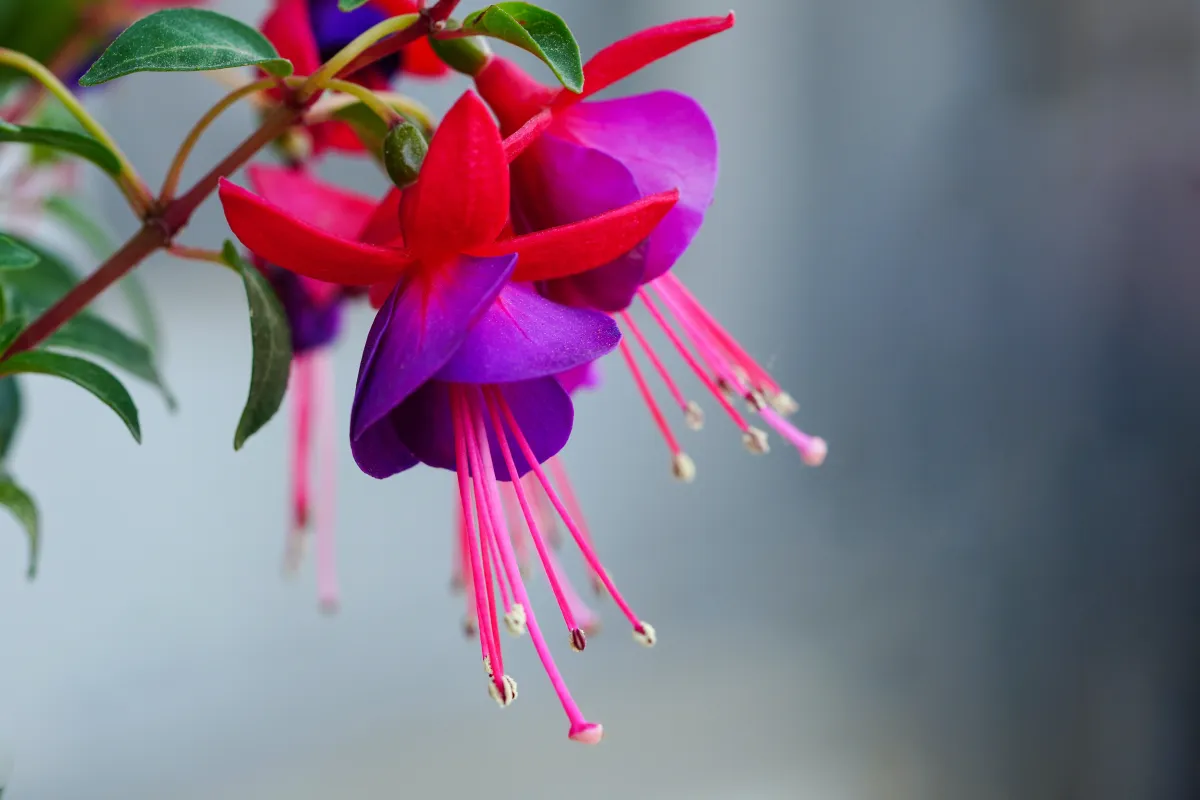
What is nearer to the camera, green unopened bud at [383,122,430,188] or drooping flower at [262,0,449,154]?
green unopened bud at [383,122,430,188]

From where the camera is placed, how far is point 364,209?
0.56m

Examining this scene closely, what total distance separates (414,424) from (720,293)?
120 centimetres

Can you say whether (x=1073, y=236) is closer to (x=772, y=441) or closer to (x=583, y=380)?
(x=772, y=441)

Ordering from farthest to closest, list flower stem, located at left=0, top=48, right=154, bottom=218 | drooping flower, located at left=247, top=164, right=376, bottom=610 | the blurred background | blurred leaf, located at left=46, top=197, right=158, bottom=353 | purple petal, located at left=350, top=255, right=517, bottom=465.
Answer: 1. the blurred background
2. blurred leaf, located at left=46, top=197, right=158, bottom=353
3. drooping flower, located at left=247, top=164, right=376, bottom=610
4. flower stem, located at left=0, top=48, right=154, bottom=218
5. purple petal, located at left=350, top=255, right=517, bottom=465

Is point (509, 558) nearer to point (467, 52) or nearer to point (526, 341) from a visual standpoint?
point (526, 341)

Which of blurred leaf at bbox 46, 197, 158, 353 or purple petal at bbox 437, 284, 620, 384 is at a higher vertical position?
purple petal at bbox 437, 284, 620, 384

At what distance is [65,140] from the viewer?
0.43 meters

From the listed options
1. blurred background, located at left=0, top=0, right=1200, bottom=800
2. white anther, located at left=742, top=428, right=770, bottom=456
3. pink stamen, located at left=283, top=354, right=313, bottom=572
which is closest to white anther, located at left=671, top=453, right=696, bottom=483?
white anther, located at left=742, top=428, right=770, bottom=456

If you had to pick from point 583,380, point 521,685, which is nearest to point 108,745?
point 521,685

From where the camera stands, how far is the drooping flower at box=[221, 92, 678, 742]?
0.33 metres

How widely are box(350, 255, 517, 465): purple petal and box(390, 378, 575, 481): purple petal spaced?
16 millimetres

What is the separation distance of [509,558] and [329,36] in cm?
38

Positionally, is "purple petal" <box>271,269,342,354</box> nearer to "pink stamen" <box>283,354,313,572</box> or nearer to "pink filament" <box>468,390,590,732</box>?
"pink stamen" <box>283,354,313,572</box>

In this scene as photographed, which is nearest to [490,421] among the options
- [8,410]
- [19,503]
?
[19,503]
